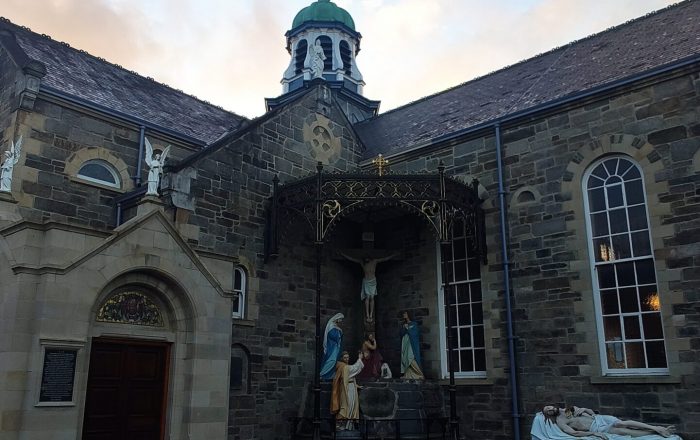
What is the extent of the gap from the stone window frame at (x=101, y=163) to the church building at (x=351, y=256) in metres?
0.05

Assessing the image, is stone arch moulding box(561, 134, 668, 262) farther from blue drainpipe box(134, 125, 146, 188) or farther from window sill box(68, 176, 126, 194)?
window sill box(68, 176, 126, 194)

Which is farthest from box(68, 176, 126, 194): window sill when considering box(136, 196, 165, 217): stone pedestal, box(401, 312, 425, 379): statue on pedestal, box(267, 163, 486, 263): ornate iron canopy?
box(401, 312, 425, 379): statue on pedestal

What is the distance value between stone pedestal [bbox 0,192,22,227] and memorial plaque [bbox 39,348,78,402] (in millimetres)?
2494

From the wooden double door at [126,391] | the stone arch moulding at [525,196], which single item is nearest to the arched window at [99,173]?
the wooden double door at [126,391]

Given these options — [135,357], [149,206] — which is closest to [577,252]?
[149,206]

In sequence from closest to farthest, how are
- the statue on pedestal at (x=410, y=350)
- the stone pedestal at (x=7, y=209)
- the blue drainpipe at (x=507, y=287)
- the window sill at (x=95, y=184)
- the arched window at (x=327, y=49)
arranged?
the stone pedestal at (x=7, y=209) < the blue drainpipe at (x=507, y=287) < the window sill at (x=95, y=184) < the statue on pedestal at (x=410, y=350) < the arched window at (x=327, y=49)

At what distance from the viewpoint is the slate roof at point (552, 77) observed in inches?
555

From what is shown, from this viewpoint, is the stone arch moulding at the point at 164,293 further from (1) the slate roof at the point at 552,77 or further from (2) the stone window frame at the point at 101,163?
(1) the slate roof at the point at 552,77

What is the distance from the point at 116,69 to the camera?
1859cm

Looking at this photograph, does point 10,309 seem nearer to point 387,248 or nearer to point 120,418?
point 120,418

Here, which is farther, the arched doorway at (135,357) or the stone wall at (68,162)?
the stone wall at (68,162)

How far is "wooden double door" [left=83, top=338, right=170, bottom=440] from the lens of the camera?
966cm

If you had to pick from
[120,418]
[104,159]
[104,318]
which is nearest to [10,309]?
[104,318]

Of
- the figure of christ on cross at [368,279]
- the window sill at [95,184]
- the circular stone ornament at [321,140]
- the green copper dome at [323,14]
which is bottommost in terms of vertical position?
the figure of christ on cross at [368,279]
